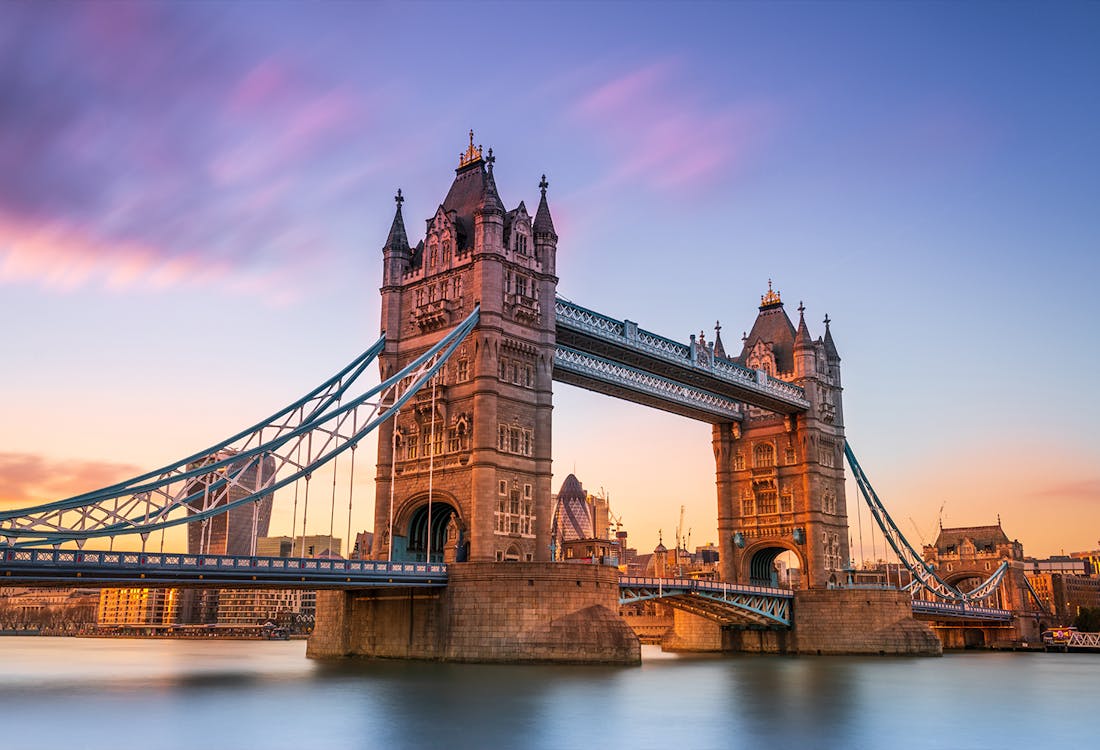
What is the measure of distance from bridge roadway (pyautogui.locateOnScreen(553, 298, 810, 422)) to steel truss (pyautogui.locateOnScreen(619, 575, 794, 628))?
43.9 feet

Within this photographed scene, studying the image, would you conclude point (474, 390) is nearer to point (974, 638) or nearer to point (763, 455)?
point (763, 455)

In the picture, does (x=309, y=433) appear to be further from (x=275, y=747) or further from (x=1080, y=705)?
(x=1080, y=705)

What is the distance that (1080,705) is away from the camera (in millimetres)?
40375

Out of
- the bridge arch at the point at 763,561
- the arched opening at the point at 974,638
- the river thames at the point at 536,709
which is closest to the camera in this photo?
the river thames at the point at 536,709

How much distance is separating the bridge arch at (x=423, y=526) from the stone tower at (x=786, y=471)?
34.0m

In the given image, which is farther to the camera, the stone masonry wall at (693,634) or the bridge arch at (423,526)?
the stone masonry wall at (693,634)

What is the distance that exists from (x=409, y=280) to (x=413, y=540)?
15721mm

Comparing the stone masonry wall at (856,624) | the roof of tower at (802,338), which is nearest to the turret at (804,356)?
the roof of tower at (802,338)

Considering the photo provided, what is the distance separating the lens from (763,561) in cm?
8681

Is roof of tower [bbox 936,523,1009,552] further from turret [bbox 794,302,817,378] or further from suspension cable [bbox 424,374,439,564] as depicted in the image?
suspension cable [bbox 424,374,439,564]

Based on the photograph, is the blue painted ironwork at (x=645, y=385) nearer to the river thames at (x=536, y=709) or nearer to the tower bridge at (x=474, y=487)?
the tower bridge at (x=474, y=487)

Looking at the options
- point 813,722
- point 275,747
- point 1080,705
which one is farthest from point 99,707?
point 1080,705

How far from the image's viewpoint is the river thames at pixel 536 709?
88.9 ft

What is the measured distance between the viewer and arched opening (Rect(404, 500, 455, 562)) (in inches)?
2292
